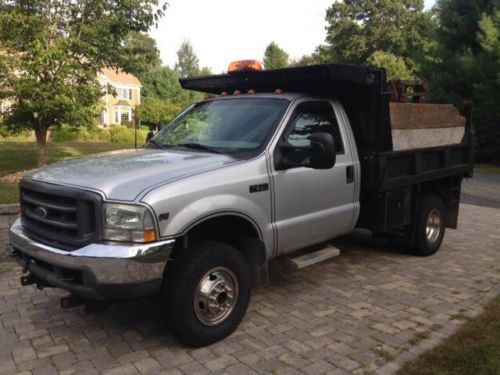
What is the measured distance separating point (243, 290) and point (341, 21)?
157 feet

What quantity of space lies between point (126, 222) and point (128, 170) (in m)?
0.54

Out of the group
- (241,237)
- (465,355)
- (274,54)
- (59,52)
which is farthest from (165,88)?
(465,355)

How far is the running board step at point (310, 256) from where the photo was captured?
4.77 m

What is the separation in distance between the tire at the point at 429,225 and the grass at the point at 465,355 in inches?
86.5

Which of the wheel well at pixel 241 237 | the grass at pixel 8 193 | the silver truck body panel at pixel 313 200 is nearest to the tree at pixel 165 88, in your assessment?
the grass at pixel 8 193

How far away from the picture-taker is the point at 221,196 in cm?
396

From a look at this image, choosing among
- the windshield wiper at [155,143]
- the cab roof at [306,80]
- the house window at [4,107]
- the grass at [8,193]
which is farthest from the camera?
the house window at [4,107]


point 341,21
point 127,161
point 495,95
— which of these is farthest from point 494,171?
point 341,21

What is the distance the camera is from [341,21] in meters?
48.2

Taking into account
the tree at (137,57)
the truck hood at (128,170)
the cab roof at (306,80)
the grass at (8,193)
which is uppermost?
the tree at (137,57)

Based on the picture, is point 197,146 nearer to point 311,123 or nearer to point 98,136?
point 311,123

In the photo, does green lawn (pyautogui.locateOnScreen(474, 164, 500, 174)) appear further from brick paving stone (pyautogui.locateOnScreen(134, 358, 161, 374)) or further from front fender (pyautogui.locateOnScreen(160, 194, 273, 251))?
brick paving stone (pyautogui.locateOnScreen(134, 358, 161, 374))

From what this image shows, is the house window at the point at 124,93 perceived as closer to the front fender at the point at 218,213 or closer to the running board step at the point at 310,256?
the running board step at the point at 310,256

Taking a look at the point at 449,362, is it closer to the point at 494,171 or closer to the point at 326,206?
the point at 326,206
